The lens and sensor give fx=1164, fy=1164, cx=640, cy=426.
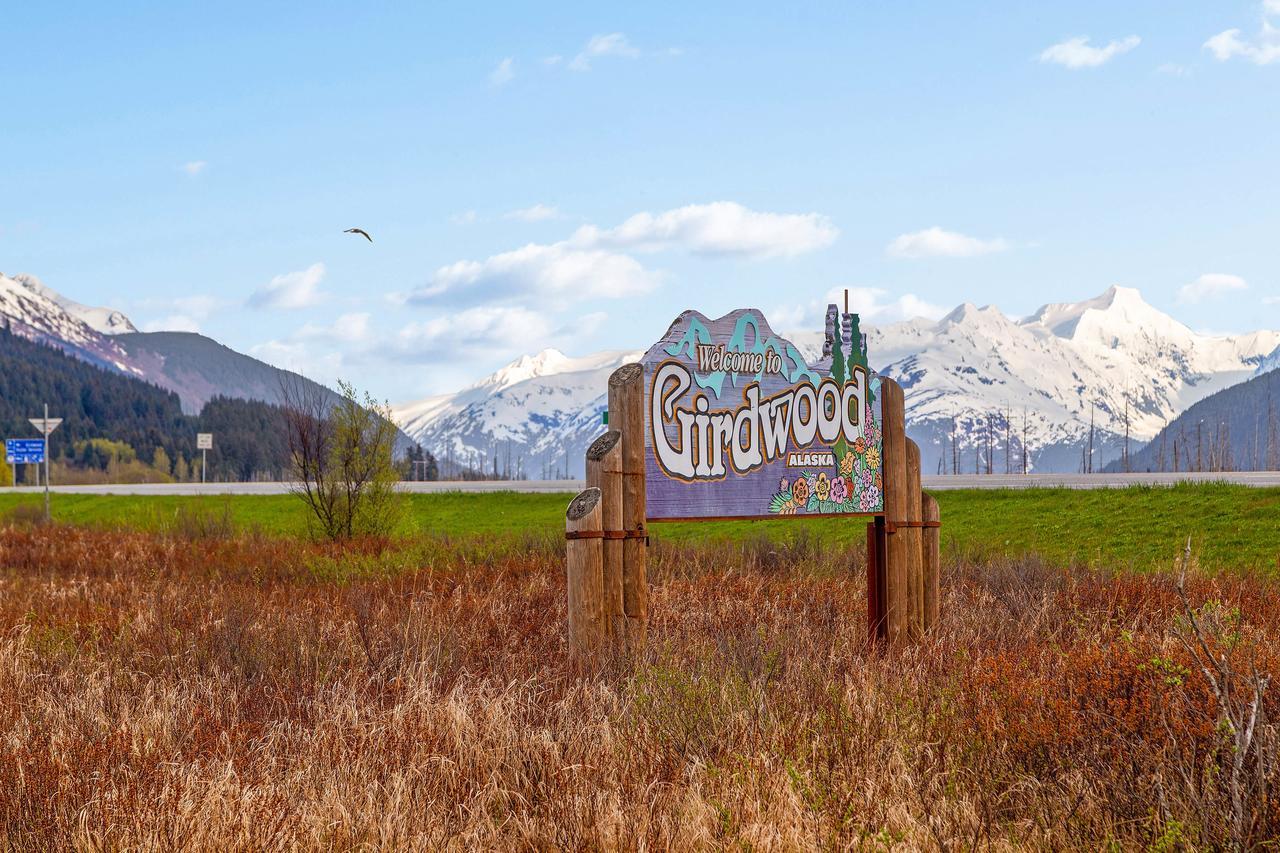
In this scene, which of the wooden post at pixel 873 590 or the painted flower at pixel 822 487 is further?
the wooden post at pixel 873 590

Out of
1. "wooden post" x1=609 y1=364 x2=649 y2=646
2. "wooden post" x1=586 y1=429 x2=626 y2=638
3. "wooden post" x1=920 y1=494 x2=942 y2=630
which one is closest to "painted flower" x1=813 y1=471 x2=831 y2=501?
"wooden post" x1=920 y1=494 x2=942 y2=630

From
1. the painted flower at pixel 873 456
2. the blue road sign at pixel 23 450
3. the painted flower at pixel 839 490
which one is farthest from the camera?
the blue road sign at pixel 23 450

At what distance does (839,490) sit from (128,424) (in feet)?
474

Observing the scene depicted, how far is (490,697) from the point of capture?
Answer: 6125mm

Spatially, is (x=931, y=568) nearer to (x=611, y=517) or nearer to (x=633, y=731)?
(x=611, y=517)

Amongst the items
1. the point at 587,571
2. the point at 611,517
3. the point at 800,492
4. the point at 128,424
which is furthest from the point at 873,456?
the point at 128,424

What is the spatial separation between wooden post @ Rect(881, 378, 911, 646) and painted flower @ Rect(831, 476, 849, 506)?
494 millimetres

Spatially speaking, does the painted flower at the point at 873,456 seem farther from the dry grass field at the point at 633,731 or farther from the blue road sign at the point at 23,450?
the blue road sign at the point at 23,450

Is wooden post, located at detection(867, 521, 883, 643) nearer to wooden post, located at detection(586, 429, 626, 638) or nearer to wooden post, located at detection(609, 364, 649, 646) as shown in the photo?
wooden post, located at detection(609, 364, 649, 646)

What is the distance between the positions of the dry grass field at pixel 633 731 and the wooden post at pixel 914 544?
29cm

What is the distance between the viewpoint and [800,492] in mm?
7941

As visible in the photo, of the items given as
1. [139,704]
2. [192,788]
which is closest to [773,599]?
[139,704]

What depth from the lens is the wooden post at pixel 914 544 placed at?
8.51 m

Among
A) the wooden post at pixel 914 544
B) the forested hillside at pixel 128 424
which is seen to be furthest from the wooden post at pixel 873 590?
the forested hillside at pixel 128 424
